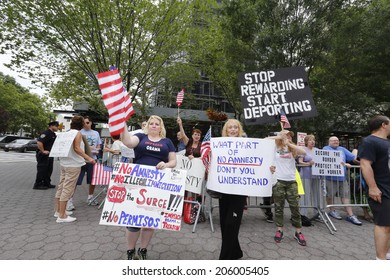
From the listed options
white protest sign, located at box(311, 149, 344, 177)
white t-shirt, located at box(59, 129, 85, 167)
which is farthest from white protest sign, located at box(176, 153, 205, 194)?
white protest sign, located at box(311, 149, 344, 177)

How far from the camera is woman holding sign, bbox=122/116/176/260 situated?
2.75 metres

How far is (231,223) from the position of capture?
9.34 feet

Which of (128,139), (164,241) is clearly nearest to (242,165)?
(128,139)

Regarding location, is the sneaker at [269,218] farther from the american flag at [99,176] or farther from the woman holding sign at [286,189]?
the american flag at [99,176]

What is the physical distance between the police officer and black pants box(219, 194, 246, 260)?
6.29 meters

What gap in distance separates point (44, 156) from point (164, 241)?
5884mm

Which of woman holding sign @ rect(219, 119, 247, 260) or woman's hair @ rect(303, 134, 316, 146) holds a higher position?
woman's hair @ rect(303, 134, 316, 146)

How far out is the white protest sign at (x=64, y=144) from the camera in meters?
4.20

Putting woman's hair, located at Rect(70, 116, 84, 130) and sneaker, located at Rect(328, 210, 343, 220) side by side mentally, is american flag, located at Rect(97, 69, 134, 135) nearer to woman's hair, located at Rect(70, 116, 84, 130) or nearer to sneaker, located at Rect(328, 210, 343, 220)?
woman's hair, located at Rect(70, 116, 84, 130)

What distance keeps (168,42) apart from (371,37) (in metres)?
10.5

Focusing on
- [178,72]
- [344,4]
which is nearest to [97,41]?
[178,72]

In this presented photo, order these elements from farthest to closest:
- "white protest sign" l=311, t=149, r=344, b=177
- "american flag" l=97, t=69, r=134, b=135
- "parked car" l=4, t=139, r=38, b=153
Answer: "parked car" l=4, t=139, r=38, b=153 → "white protest sign" l=311, t=149, r=344, b=177 → "american flag" l=97, t=69, r=134, b=135

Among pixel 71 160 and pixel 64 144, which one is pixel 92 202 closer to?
pixel 71 160
